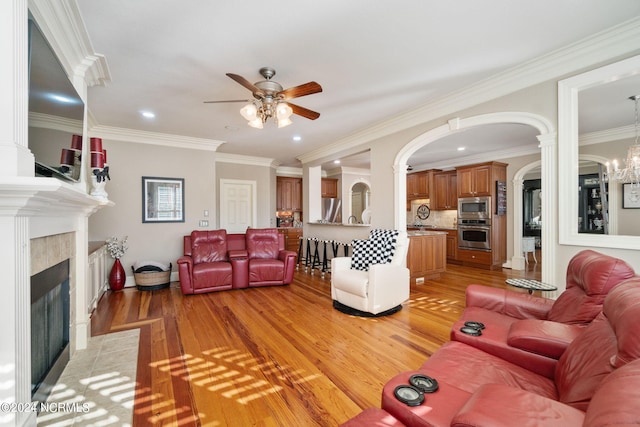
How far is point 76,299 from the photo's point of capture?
2.54 m

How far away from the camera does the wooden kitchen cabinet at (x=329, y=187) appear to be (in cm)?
864

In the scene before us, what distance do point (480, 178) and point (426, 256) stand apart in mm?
2486

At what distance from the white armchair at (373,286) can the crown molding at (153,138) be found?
3512mm

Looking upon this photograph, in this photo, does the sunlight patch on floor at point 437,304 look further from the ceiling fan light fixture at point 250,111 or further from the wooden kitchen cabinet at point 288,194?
the wooden kitchen cabinet at point 288,194

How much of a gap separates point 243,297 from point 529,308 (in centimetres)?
341

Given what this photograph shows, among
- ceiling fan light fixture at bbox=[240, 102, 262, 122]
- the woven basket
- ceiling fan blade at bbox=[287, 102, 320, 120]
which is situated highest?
ceiling fan blade at bbox=[287, 102, 320, 120]

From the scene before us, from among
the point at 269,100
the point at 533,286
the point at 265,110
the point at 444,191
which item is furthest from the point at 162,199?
the point at 444,191

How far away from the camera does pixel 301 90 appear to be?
8.46ft

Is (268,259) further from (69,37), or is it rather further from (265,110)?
(69,37)

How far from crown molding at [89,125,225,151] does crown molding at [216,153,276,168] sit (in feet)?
3.28

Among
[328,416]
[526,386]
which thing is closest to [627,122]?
[526,386]

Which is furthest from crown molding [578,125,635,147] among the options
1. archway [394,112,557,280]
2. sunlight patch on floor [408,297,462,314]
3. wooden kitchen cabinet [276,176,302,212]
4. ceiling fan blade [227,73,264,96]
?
wooden kitchen cabinet [276,176,302,212]

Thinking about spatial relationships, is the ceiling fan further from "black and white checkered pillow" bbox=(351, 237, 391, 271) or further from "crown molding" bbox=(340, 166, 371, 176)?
"crown molding" bbox=(340, 166, 371, 176)

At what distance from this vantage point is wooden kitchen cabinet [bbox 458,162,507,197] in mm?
6082
